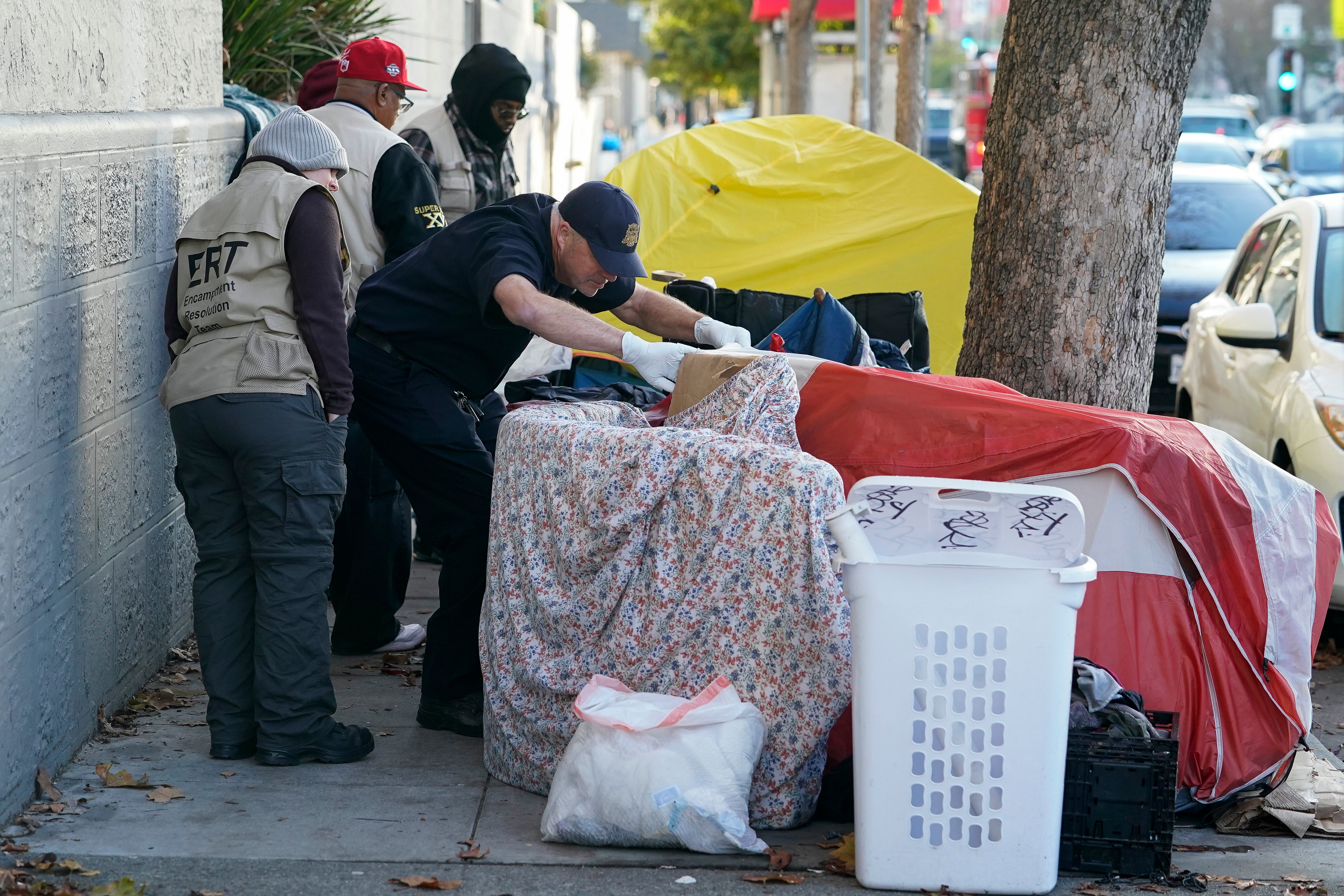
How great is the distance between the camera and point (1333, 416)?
234 inches

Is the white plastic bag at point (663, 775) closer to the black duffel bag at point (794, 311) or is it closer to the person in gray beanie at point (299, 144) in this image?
the person in gray beanie at point (299, 144)

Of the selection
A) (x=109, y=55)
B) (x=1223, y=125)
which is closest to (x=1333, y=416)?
(x=109, y=55)

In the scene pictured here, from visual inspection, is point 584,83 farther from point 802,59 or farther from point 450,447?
point 450,447

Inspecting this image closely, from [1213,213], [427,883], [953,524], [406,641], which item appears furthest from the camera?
[1213,213]

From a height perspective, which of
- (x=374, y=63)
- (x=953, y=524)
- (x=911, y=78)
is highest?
(x=911, y=78)

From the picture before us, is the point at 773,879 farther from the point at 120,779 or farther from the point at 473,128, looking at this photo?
the point at 473,128

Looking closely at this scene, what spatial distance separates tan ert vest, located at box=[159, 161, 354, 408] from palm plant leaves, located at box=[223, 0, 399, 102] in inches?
123

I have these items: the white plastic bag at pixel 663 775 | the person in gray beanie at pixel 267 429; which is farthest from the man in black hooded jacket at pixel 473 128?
the white plastic bag at pixel 663 775

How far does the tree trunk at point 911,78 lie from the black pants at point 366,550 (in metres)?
11.5

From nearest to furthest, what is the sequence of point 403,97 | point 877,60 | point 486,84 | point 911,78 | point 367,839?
point 367,839 < point 403,97 < point 486,84 < point 911,78 < point 877,60

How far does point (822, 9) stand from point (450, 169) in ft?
86.3

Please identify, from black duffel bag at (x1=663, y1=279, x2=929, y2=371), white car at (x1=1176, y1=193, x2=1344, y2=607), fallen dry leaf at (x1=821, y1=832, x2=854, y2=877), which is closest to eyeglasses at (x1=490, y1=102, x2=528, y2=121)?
black duffel bag at (x1=663, y1=279, x2=929, y2=371)

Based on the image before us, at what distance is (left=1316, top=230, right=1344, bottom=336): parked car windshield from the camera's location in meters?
6.53

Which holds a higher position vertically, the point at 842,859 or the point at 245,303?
the point at 245,303
